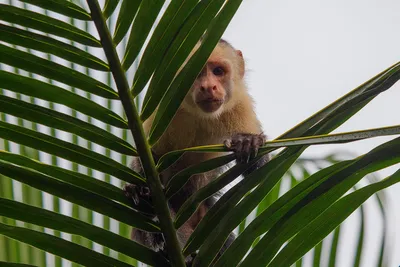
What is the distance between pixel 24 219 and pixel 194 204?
0.28m

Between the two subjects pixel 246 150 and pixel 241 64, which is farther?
pixel 241 64

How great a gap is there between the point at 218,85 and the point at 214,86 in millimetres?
50

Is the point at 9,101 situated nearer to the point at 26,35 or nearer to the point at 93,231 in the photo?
the point at 26,35

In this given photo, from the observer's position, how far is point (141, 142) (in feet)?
3.61

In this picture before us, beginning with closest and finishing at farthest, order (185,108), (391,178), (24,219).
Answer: (391,178)
(24,219)
(185,108)

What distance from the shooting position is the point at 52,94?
110cm

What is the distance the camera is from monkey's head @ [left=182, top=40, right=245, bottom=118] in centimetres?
241

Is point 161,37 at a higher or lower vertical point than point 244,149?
higher

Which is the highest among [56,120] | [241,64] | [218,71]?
[241,64]

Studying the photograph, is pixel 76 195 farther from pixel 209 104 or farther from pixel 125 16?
pixel 209 104

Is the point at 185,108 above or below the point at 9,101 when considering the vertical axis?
above

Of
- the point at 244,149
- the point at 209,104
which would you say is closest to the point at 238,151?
the point at 244,149

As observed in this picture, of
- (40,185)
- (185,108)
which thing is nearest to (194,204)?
(40,185)

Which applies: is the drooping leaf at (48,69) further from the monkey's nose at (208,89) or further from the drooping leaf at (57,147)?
the monkey's nose at (208,89)
